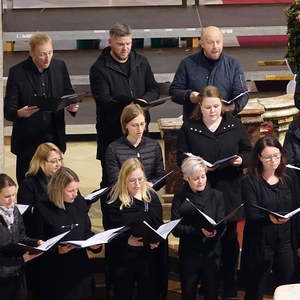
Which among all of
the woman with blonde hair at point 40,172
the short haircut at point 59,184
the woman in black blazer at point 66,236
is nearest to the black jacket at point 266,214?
the woman in black blazer at point 66,236

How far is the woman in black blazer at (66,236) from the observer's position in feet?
26.0

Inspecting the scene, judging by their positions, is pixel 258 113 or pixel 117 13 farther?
pixel 117 13

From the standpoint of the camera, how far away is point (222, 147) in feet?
28.0

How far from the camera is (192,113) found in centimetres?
883

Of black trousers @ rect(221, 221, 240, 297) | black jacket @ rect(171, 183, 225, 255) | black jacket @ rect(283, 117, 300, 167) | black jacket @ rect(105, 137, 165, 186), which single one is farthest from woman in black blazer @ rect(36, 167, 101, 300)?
black jacket @ rect(283, 117, 300, 167)

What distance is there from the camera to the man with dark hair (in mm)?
9031

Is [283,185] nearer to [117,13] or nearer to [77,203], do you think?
[77,203]

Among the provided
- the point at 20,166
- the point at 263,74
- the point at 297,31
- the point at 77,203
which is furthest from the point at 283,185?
the point at 263,74

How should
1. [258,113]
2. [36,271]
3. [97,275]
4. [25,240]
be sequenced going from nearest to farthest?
[25,240], [36,271], [97,275], [258,113]

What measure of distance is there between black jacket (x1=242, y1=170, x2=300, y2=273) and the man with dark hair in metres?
1.29

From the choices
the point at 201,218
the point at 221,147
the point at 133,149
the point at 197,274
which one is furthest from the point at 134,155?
the point at 197,274

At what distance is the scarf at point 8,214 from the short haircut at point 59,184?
313 millimetres

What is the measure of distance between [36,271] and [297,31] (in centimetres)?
455

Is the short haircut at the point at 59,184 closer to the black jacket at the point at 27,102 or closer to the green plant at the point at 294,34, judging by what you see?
the black jacket at the point at 27,102
